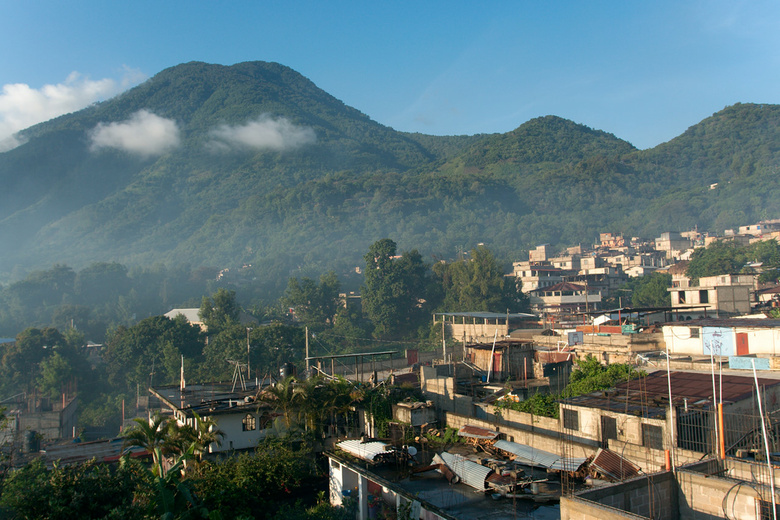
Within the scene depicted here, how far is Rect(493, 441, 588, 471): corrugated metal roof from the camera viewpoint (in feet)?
33.9

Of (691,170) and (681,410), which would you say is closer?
(681,410)

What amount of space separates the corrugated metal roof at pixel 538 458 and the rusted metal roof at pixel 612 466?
0.90 feet

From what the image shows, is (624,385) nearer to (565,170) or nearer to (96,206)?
(565,170)

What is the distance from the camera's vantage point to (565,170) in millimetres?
178000

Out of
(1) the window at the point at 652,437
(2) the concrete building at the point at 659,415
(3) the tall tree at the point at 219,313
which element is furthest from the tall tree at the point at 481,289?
(1) the window at the point at 652,437

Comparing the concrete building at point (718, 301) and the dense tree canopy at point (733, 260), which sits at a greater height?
the dense tree canopy at point (733, 260)

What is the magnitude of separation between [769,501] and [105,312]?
86.0 m

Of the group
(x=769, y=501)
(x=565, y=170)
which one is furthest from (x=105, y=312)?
(x=565, y=170)

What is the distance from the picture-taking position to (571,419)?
13.0 metres

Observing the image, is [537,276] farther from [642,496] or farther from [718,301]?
[642,496]

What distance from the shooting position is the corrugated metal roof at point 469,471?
10.3m

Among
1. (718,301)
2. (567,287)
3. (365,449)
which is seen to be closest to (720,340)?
(718,301)

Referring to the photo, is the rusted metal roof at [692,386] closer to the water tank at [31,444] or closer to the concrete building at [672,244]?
the water tank at [31,444]

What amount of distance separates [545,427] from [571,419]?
36.0 inches
